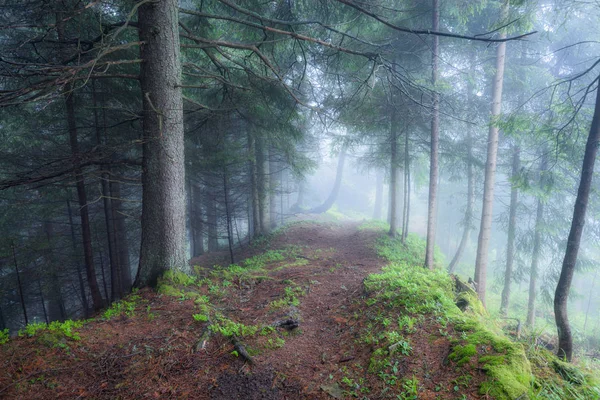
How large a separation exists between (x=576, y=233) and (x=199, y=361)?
7.10 metres

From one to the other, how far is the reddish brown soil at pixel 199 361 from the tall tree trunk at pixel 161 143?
3.49 ft

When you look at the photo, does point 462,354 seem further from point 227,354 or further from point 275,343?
point 227,354

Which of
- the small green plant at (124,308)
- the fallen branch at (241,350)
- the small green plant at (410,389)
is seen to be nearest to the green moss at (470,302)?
the small green plant at (410,389)

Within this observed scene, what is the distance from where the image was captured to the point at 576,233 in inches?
214

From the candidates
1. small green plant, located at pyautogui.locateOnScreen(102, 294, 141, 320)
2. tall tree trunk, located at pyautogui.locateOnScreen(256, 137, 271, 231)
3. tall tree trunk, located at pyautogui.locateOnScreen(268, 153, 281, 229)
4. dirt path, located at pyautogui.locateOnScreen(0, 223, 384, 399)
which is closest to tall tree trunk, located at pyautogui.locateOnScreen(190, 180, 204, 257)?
tall tree trunk, located at pyautogui.locateOnScreen(256, 137, 271, 231)

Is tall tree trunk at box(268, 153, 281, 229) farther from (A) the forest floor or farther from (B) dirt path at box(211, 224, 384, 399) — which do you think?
(A) the forest floor

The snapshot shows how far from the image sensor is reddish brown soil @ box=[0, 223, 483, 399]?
3115 mm

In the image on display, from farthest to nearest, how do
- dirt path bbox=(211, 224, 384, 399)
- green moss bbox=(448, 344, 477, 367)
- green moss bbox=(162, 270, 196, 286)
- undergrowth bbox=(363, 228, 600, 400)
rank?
green moss bbox=(162, 270, 196, 286) → dirt path bbox=(211, 224, 384, 399) → green moss bbox=(448, 344, 477, 367) → undergrowth bbox=(363, 228, 600, 400)

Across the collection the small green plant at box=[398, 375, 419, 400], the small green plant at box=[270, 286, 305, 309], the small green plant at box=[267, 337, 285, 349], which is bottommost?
the small green plant at box=[270, 286, 305, 309]

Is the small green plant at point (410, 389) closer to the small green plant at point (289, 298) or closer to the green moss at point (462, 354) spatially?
the green moss at point (462, 354)

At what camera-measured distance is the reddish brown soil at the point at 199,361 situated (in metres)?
3.12

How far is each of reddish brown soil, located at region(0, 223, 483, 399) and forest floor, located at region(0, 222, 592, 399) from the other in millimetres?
13

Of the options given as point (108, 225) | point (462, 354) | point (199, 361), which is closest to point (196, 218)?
point (108, 225)

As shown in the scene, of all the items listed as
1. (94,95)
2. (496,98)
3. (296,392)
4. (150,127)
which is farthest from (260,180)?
(296,392)
